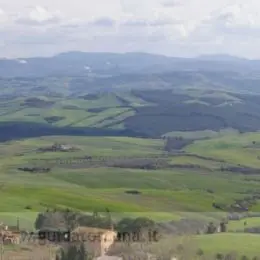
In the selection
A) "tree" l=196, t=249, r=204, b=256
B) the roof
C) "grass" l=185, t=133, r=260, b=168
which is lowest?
"tree" l=196, t=249, r=204, b=256

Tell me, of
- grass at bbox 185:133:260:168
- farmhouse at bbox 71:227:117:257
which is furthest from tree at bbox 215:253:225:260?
grass at bbox 185:133:260:168

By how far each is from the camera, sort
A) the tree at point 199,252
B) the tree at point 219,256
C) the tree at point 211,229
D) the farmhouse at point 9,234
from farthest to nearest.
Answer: the tree at point 211,229 < the farmhouse at point 9,234 < the tree at point 199,252 < the tree at point 219,256

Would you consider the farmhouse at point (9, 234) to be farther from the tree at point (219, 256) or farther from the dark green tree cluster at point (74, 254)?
the tree at point (219, 256)

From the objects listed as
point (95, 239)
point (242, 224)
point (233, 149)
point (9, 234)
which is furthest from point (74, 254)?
point (233, 149)

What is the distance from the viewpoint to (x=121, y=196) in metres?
90.2

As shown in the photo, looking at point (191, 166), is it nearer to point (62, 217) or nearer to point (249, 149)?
point (249, 149)

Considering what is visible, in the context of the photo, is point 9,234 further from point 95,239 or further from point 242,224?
point 242,224

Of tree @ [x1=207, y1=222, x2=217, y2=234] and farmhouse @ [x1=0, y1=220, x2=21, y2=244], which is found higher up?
farmhouse @ [x1=0, y1=220, x2=21, y2=244]

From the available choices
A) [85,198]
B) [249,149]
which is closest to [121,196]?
[85,198]

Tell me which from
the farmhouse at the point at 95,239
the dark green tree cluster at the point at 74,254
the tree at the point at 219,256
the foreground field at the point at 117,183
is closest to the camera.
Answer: the dark green tree cluster at the point at 74,254

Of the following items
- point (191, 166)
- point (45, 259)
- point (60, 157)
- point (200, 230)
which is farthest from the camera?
point (60, 157)

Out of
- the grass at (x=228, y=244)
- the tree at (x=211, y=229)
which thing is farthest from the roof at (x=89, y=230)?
the tree at (x=211, y=229)

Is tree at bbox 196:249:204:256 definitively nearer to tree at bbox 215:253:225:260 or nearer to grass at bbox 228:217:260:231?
tree at bbox 215:253:225:260

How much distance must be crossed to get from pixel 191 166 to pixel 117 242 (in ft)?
245
